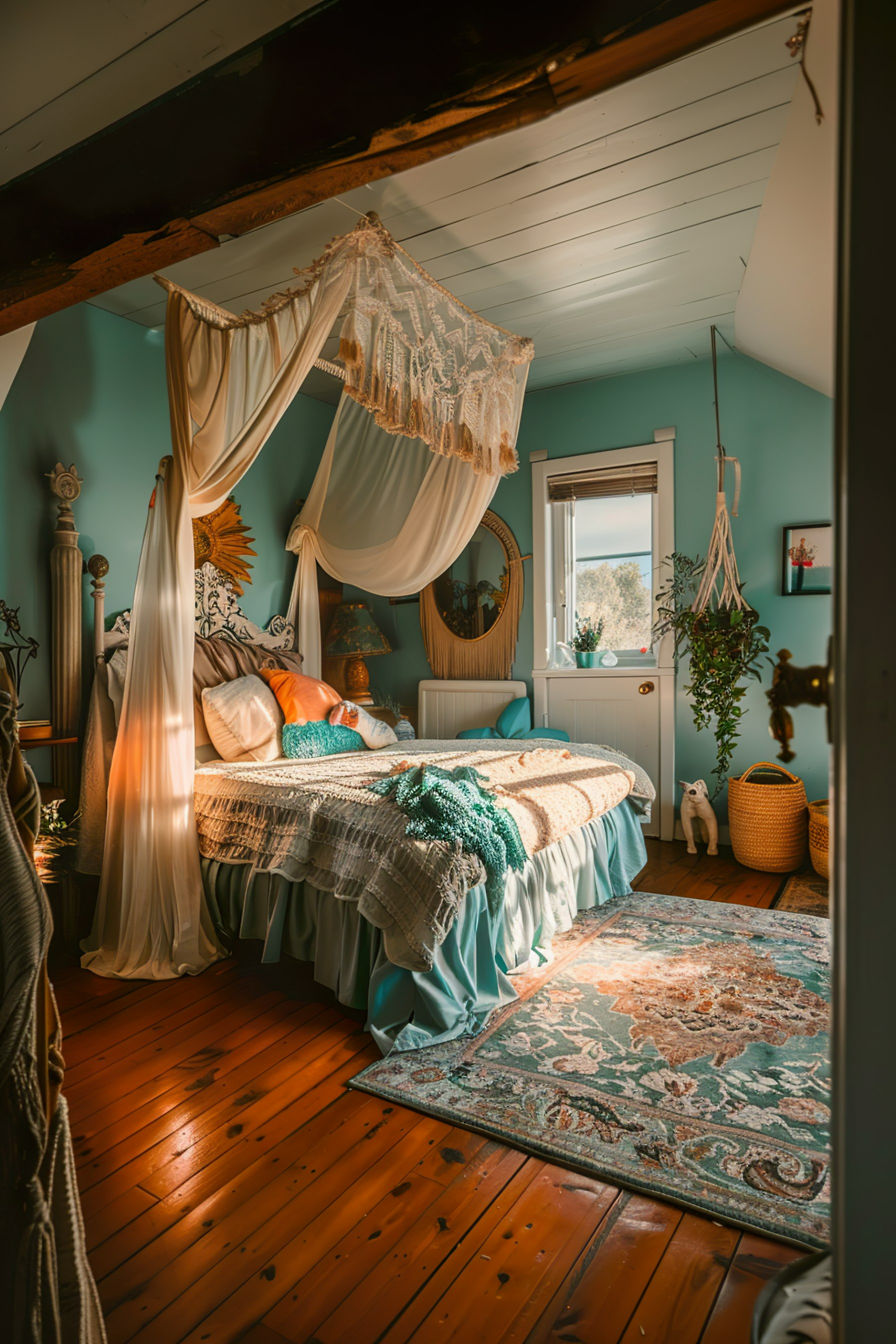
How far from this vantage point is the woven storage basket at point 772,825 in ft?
12.2

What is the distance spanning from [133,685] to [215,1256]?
74.6 inches

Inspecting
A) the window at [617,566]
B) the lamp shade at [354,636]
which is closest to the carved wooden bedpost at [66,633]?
the lamp shade at [354,636]

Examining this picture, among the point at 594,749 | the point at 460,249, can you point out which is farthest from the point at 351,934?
the point at 460,249

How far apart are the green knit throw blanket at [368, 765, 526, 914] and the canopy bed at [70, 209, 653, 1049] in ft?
0.10

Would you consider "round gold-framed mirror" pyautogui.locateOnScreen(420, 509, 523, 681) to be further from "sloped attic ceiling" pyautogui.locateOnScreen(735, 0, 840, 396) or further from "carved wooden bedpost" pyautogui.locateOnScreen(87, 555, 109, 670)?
"carved wooden bedpost" pyautogui.locateOnScreen(87, 555, 109, 670)

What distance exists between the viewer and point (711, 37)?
3.28ft

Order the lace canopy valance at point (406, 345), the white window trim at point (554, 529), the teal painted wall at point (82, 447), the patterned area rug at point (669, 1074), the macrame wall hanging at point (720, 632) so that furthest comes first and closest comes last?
the white window trim at point (554, 529)
the macrame wall hanging at point (720, 632)
the teal painted wall at point (82, 447)
the lace canopy valance at point (406, 345)
the patterned area rug at point (669, 1074)

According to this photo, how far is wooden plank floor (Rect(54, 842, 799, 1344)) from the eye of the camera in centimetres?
127

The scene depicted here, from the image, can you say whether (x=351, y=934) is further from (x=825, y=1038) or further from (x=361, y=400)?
(x=361, y=400)

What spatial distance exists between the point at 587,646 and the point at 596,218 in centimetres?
237

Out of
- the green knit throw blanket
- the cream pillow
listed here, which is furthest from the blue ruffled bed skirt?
the cream pillow

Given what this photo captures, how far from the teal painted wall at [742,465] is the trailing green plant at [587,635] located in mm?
319

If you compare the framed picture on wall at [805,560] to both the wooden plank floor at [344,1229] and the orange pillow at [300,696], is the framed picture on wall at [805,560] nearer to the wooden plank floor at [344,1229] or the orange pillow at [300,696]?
the orange pillow at [300,696]

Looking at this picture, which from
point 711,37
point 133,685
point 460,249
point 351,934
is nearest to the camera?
point 711,37
